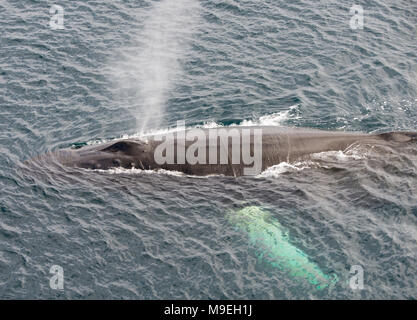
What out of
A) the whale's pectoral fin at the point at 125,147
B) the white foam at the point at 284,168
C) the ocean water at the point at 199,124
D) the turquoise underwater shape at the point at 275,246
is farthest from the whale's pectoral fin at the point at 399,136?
the whale's pectoral fin at the point at 125,147

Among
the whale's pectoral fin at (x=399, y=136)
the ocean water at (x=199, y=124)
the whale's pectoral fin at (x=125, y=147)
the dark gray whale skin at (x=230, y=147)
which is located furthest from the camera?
the whale's pectoral fin at (x=399, y=136)

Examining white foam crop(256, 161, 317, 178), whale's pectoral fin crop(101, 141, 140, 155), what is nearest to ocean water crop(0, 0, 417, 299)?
white foam crop(256, 161, 317, 178)

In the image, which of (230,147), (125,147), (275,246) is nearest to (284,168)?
(230,147)

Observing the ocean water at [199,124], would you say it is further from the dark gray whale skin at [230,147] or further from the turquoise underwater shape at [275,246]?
the dark gray whale skin at [230,147]

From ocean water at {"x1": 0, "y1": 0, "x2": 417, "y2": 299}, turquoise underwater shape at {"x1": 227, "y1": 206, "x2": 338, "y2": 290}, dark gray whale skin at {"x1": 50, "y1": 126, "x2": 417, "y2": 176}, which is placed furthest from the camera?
dark gray whale skin at {"x1": 50, "y1": 126, "x2": 417, "y2": 176}

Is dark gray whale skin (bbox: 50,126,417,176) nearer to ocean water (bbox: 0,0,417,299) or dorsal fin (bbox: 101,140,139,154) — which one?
dorsal fin (bbox: 101,140,139,154)
